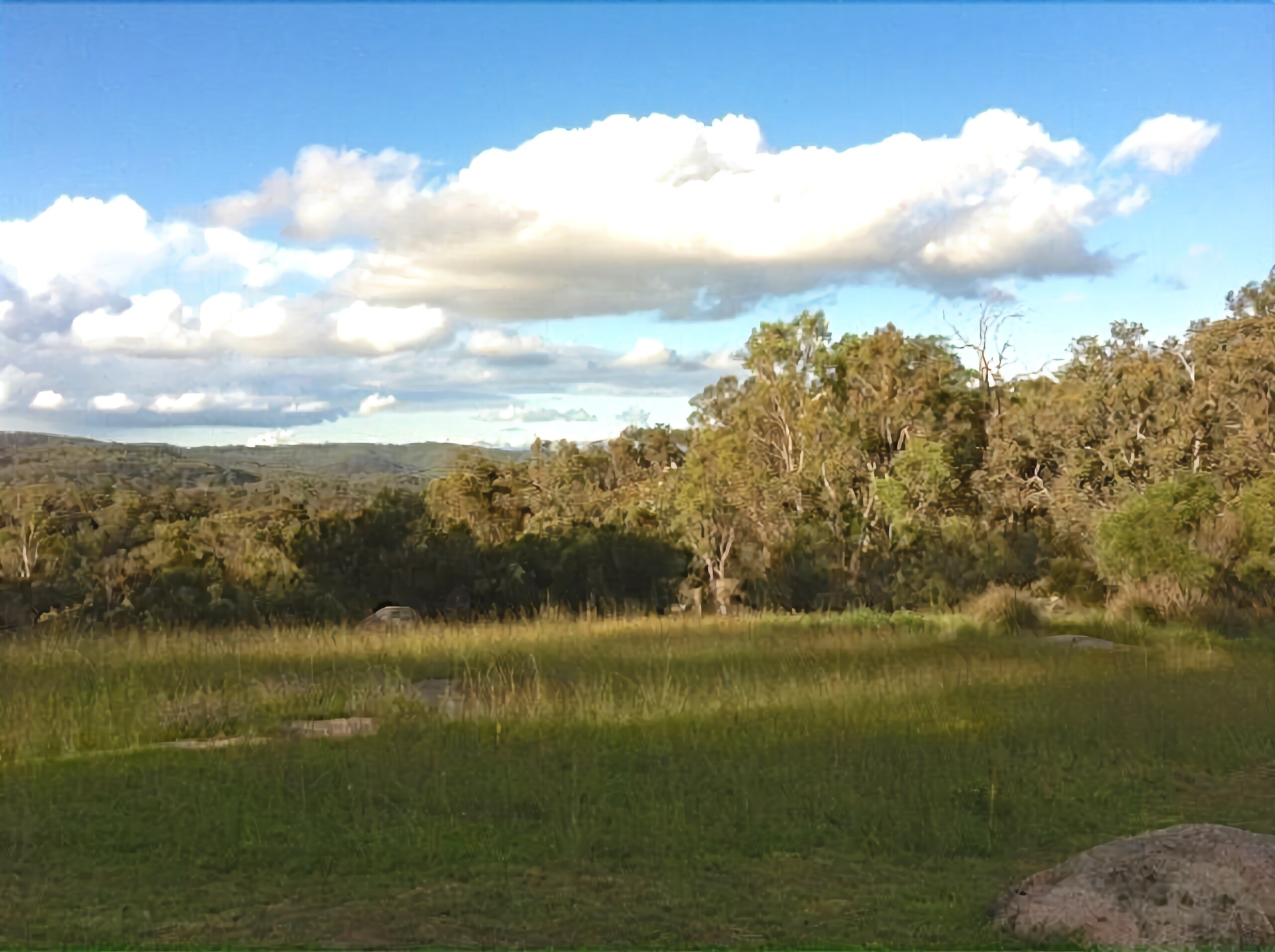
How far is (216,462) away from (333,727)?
3213 cm

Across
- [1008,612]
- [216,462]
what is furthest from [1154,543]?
[216,462]

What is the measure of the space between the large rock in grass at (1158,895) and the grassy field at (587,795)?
25cm

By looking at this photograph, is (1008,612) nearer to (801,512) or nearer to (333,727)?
(333,727)

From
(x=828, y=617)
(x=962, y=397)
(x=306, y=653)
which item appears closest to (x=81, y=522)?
(x=306, y=653)

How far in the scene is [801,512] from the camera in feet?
→ 94.1

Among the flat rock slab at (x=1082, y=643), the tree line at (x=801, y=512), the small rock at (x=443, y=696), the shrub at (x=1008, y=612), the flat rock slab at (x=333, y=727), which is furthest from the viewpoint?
the tree line at (x=801, y=512)

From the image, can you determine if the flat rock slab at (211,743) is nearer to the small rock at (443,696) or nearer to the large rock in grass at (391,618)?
the small rock at (443,696)

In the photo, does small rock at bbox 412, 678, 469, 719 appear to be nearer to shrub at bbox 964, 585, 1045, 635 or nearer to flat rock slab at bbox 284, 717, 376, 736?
flat rock slab at bbox 284, 717, 376, 736

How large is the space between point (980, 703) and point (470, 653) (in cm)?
518

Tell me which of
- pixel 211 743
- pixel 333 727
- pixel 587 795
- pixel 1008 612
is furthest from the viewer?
pixel 1008 612

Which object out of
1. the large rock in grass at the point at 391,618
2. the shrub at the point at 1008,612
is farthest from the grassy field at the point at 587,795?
the shrub at the point at 1008,612

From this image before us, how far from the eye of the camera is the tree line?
57.1 feet

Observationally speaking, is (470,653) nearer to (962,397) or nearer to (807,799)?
(807,799)

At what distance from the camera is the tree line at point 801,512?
17406 millimetres
